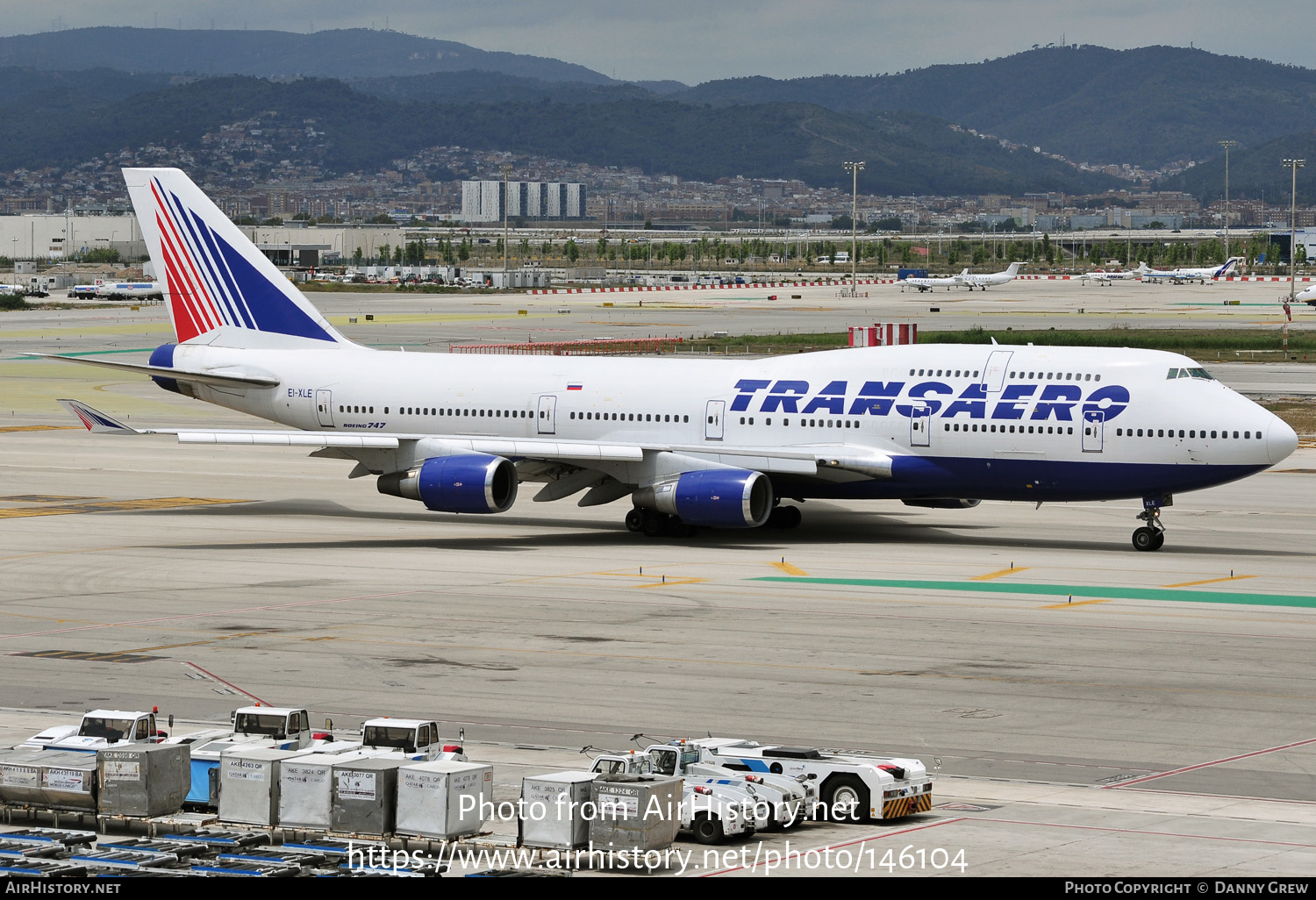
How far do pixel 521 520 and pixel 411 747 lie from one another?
2934 cm

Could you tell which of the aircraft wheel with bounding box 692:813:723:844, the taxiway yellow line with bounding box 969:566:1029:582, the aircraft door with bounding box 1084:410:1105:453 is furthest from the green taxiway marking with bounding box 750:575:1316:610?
the aircraft wheel with bounding box 692:813:723:844

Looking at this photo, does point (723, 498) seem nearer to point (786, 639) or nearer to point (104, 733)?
point (786, 639)

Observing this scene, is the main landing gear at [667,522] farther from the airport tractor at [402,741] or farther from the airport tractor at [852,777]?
the airport tractor at [402,741]

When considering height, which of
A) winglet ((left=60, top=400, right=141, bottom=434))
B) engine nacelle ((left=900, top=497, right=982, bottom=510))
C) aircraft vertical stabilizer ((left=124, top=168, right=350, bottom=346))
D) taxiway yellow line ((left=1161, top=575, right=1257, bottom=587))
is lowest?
taxiway yellow line ((left=1161, top=575, right=1257, bottom=587))

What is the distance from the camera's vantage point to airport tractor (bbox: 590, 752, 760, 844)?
18342 millimetres

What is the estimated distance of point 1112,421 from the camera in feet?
135

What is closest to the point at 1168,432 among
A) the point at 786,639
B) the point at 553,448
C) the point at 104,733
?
the point at 786,639

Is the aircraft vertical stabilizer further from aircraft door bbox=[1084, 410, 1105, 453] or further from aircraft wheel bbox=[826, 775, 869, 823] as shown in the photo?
aircraft wheel bbox=[826, 775, 869, 823]

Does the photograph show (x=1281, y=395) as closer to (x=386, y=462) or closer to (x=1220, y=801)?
(x=386, y=462)

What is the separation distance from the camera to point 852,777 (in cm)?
1955

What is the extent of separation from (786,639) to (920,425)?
41.3ft

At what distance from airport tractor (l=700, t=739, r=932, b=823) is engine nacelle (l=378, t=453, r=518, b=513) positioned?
2370 cm

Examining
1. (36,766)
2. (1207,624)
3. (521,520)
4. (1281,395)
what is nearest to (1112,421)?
(1207,624)

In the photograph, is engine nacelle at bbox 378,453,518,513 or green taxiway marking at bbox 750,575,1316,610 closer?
green taxiway marking at bbox 750,575,1316,610
